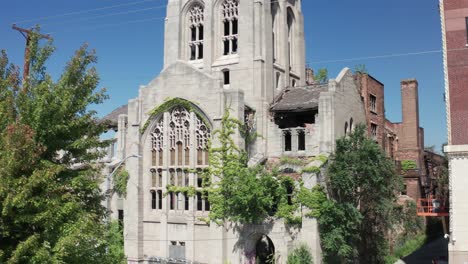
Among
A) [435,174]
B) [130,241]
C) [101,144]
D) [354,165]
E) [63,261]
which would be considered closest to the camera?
[63,261]

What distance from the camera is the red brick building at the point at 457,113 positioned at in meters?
26.4

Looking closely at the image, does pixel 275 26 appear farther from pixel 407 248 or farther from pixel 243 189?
pixel 407 248

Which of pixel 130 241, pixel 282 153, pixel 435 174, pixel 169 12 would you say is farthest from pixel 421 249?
pixel 169 12

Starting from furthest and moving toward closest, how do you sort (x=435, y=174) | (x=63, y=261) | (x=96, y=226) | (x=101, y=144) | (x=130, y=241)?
(x=435, y=174) < (x=130, y=241) < (x=101, y=144) < (x=96, y=226) < (x=63, y=261)

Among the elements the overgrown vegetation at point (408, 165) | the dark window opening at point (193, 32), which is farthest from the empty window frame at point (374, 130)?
the dark window opening at point (193, 32)

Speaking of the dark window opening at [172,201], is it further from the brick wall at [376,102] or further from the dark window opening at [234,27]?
the brick wall at [376,102]

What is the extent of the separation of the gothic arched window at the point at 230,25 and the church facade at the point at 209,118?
0.08m

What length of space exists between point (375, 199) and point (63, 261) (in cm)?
2151

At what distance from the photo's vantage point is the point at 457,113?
27.1 m

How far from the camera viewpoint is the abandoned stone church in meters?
32.2

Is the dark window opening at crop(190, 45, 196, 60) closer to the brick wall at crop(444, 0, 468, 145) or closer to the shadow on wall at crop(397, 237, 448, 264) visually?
the brick wall at crop(444, 0, 468, 145)

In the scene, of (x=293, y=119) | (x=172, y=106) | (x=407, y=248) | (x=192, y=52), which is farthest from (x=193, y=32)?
(x=407, y=248)

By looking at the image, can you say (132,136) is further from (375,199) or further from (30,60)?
(30,60)

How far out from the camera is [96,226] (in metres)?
14.8
